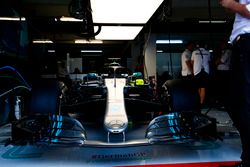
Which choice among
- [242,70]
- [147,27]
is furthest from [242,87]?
[147,27]

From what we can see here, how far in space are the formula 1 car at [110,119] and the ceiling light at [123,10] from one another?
0.80 metres

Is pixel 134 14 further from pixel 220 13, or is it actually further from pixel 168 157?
pixel 220 13

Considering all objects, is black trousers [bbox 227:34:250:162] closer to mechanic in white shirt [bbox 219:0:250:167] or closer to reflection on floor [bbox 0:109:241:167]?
mechanic in white shirt [bbox 219:0:250:167]

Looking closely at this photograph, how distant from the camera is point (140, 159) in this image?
2023 millimetres

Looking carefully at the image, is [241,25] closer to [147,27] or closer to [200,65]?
[200,65]

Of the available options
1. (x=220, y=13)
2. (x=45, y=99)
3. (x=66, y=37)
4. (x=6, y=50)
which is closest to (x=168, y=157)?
(x=45, y=99)

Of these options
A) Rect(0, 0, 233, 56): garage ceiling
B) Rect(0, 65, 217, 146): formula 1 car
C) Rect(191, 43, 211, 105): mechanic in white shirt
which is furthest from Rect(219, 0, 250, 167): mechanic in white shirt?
Rect(0, 0, 233, 56): garage ceiling

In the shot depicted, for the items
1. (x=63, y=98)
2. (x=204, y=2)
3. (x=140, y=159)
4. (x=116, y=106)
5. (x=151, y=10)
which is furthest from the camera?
(x=204, y=2)

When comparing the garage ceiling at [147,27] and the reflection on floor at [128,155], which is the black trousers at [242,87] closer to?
the reflection on floor at [128,155]

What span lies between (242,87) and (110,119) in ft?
3.16

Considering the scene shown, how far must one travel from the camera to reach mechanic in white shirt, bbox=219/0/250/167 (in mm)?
1492

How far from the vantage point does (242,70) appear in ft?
4.94

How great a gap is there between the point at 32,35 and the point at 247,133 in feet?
28.2

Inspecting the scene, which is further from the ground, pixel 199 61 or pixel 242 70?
pixel 199 61
